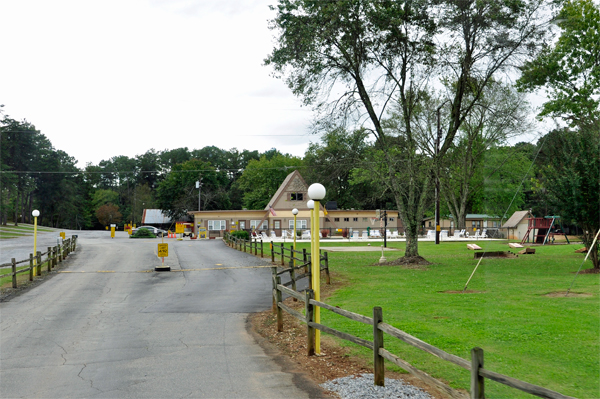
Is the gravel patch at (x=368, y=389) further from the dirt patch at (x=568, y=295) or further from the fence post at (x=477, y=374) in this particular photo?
the dirt patch at (x=568, y=295)

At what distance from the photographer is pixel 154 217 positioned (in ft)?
299

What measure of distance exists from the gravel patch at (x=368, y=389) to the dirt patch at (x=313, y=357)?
0.15m

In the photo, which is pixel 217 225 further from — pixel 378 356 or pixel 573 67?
pixel 378 356

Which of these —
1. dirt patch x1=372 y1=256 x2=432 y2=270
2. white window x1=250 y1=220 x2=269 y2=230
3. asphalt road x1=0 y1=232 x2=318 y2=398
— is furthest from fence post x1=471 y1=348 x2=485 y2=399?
white window x1=250 y1=220 x2=269 y2=230

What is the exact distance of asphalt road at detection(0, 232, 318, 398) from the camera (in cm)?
645

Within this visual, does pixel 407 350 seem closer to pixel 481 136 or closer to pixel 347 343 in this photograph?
pixel 347 343

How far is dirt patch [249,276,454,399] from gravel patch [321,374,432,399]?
15cm

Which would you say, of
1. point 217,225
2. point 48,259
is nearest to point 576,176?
point 48,259

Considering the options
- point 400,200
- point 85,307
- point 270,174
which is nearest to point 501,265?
point 400,200

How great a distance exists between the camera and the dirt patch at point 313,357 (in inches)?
268

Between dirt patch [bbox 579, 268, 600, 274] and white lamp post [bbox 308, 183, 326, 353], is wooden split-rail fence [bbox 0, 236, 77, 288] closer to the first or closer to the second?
white lamp post [bbox 308, 183, 326, 353]

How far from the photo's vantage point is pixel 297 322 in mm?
10820

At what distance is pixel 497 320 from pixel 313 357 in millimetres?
3977

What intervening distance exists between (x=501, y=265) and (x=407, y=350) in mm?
14719
